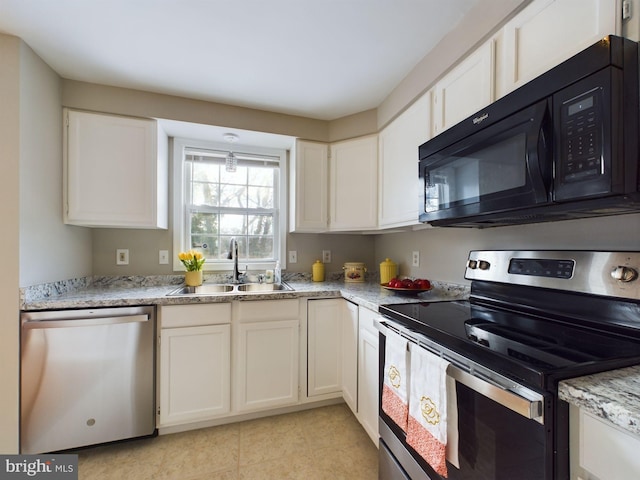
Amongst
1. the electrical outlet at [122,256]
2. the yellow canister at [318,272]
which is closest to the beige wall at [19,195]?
the electrical outlet at [122,256]

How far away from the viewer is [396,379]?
1208 millimetres

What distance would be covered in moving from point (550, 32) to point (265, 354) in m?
2.15

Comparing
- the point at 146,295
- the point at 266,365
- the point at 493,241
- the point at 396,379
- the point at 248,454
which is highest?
the point at 493,241

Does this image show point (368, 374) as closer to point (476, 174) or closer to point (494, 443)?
point (494, 443)

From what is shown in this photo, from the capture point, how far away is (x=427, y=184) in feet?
4.84

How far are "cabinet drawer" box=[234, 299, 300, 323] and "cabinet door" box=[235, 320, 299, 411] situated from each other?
0.12ft

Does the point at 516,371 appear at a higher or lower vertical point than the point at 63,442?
higher

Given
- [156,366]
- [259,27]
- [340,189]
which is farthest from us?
[340,189]

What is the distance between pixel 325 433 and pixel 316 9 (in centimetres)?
241

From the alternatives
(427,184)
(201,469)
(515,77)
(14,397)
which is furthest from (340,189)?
(14,397)

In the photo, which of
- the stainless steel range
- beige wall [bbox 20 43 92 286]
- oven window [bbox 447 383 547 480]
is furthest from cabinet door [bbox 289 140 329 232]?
oven window [bbox 447 383 547 480]

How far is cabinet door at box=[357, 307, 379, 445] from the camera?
5.09 ft

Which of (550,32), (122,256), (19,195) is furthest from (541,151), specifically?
(122,256)

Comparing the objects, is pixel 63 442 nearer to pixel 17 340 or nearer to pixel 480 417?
pixel 17 340
